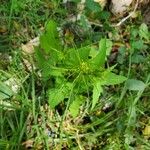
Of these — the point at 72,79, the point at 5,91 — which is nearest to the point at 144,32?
the point at 72,79

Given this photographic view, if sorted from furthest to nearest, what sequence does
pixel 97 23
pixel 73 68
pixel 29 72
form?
pixel 97 23 < pixel 29 72 < pixel 73 68

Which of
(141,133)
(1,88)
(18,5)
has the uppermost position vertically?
(18,5)

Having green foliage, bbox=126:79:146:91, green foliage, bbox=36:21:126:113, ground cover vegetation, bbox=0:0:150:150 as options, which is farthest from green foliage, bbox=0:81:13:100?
green foliage, bbox=126:79:146:91

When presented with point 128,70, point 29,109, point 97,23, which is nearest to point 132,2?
point 97,23

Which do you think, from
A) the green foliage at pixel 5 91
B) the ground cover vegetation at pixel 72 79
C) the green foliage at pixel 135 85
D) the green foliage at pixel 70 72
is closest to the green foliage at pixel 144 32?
the ground cover vegetation at pixel 72 79

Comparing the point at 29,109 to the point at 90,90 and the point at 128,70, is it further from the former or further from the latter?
the point at 128,70

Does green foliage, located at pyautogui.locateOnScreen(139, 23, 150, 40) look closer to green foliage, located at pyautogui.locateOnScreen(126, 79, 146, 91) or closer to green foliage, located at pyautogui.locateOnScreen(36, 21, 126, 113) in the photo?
green foliage, located at pyautogui.locateOnScreen(126, 79, 146, 91)

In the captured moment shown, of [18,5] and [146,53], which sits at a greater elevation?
[18,5]

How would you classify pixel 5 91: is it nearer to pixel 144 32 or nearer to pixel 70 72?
pixel 70 72
